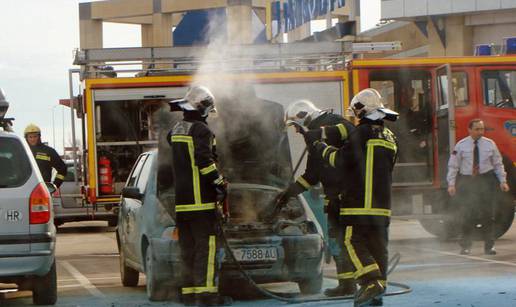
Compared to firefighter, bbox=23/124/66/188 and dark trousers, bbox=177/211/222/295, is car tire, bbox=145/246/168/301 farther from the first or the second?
firefighter, bbox=23/124/66/188

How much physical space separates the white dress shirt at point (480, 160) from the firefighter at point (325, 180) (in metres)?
4.37

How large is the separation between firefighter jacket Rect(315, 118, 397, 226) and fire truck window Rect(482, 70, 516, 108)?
25.3 ft

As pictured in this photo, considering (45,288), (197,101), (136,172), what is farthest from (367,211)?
(136,172)

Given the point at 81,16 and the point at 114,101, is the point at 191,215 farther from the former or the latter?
the point at 81,16

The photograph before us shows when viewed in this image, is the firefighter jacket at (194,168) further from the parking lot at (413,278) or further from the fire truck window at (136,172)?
the fire truck window at (136,172)

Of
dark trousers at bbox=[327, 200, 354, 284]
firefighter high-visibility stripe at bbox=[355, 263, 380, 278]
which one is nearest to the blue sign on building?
dark trousers at bbox=[327, 200, 354, 284]

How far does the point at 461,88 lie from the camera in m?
16.9

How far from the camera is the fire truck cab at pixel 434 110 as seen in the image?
1673cm

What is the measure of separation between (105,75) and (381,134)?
8.28m

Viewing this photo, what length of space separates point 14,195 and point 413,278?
13.9ft

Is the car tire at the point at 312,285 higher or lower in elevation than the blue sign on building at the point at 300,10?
lower

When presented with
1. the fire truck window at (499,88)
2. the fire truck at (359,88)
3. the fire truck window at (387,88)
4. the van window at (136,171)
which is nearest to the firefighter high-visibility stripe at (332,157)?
the van window at (136,171)

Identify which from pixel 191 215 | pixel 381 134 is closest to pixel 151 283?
pixel 191 215

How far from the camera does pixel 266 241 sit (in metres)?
10.4
